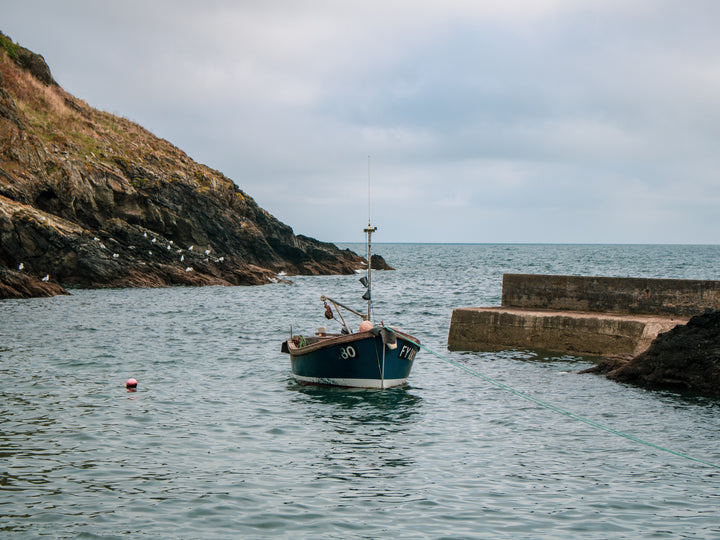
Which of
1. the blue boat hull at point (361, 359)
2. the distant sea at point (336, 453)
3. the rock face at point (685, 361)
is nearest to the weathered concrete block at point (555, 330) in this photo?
the distant sea at point (336, 453)

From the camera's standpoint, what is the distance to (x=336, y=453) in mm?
9953

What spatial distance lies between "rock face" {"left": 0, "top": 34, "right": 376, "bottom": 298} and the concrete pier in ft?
74.7

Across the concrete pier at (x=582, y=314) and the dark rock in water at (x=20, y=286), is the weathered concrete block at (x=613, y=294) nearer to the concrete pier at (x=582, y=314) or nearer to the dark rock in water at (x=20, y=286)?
the concrete pier at (x=582, y=314)

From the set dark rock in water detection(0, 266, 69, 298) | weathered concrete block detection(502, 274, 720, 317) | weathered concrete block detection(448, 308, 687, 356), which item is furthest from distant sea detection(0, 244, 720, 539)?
dark rock in water detection(0, 266, 69, 298)

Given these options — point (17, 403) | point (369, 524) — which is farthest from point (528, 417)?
point (17, 403)

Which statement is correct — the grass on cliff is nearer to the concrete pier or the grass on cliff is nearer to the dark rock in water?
the dark rock in water

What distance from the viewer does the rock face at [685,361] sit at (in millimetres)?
13445

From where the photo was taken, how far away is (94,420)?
11.6 metres

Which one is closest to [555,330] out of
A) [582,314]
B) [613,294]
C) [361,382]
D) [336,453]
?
[582,314]

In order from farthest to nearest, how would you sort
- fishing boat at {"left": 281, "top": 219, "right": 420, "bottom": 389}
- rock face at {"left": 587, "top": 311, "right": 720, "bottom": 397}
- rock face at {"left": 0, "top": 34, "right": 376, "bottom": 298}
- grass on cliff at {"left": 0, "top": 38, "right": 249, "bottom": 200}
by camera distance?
grass on cliff at {"left": 0, "top": 38, "right": 249, "bottom": 200}
rock face at {"left": 0, "top": 34, "right": 376, "bottom": 298}
fishing boat at {"left": 281, "top": 219, "right": 420, "bottom": 389}
rock face at {"left": 587, "top": 311, "right": 720, "bottom": 397}

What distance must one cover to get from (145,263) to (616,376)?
33777 millimetres

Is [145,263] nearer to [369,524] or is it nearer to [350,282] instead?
[350,282]

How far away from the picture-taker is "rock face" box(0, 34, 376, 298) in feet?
127

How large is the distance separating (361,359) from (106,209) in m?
35.8
